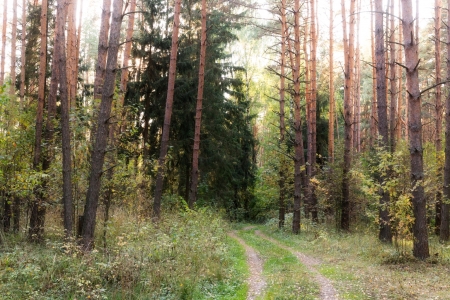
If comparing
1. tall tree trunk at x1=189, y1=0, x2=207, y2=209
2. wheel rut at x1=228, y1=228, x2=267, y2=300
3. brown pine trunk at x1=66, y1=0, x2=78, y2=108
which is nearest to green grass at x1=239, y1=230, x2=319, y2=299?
wheel rut at x1=228, y1=228, x2=267, y2=300

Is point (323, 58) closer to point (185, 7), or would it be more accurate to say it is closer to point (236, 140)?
point (236, 140)

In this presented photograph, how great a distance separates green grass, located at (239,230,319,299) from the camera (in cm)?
730

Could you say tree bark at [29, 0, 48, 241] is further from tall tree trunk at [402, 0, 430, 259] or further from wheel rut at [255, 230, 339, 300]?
tall tree trunk at [402, 0, 430, 259]

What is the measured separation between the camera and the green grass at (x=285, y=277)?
7.30 meters

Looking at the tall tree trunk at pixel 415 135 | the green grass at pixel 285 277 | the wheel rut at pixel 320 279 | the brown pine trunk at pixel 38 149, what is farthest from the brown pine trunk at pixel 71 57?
the tall tree trunk at pixel 415 135

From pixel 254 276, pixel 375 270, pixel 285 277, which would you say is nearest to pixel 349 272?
pixel 375 270

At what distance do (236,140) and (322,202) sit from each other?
7.65 metres

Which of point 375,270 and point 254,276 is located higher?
point 375,270

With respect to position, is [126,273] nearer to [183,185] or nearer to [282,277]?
[282,277]

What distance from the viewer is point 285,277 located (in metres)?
8.62

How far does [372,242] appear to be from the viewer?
12.9 metres

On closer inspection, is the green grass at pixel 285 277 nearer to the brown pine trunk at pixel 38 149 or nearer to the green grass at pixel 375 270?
the green grass at pixel 375 270

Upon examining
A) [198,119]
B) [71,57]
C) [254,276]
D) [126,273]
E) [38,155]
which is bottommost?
[254,276]

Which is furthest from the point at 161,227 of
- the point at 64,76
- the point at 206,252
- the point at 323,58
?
the point at 323,58
